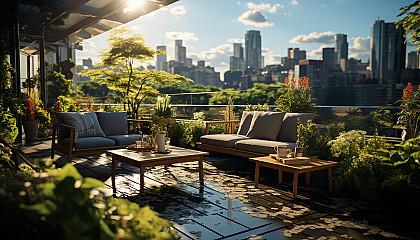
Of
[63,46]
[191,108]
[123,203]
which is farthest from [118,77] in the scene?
[123,203]

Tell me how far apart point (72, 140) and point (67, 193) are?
4.44m

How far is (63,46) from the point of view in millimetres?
11227

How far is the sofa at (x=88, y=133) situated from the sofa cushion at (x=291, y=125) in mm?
2215

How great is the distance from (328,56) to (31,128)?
218ft

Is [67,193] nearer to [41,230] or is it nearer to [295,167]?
[41,230]

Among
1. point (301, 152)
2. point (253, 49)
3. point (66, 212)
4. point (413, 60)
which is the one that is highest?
point (253, 49)

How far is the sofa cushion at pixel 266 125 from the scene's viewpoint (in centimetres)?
521

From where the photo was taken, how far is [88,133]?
5520mm

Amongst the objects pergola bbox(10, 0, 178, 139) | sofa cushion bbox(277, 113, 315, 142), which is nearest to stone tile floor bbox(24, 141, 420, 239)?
sofa cushion bbox(277, 113, 315, 142)

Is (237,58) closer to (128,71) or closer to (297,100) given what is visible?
(128,71)

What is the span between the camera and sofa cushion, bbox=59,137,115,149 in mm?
4992

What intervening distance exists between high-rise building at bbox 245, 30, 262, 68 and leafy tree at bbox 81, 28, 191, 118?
85526mm

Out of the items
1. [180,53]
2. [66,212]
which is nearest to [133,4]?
[66,212]

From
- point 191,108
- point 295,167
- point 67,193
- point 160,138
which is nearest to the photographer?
point 67,193
